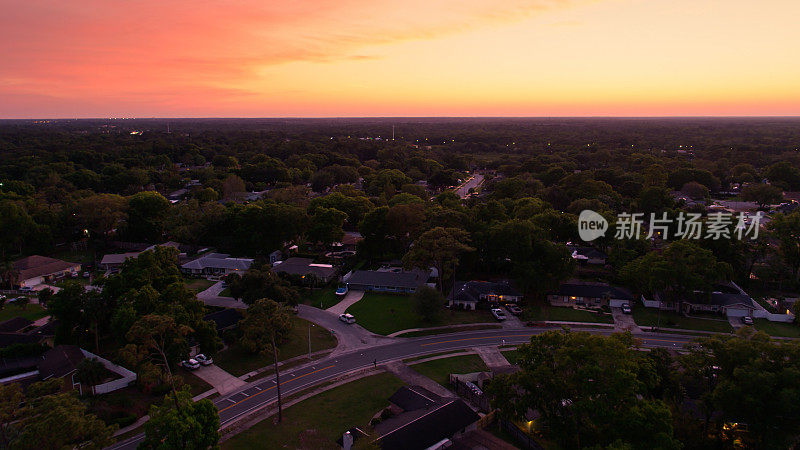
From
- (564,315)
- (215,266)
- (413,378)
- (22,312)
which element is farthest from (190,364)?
(564,315)

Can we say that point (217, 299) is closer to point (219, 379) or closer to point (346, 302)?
point (346, 302)

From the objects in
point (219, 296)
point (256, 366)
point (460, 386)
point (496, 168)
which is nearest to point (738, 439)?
point (460, 386)

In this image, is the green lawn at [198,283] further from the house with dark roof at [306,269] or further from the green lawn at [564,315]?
the green lawn at [564,315]

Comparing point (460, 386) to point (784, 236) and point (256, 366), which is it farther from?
point (784, 236)

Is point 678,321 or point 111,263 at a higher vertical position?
point 111,263

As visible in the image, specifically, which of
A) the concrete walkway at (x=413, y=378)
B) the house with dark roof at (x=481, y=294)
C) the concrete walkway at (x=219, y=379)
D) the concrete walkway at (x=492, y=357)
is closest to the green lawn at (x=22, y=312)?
the concrete walkway at (x=219, y=379)

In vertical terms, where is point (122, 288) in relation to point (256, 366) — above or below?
above

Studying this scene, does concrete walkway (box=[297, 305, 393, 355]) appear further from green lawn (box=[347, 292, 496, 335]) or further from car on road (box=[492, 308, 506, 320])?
car on road (box=[492, 308, 506, 320])
